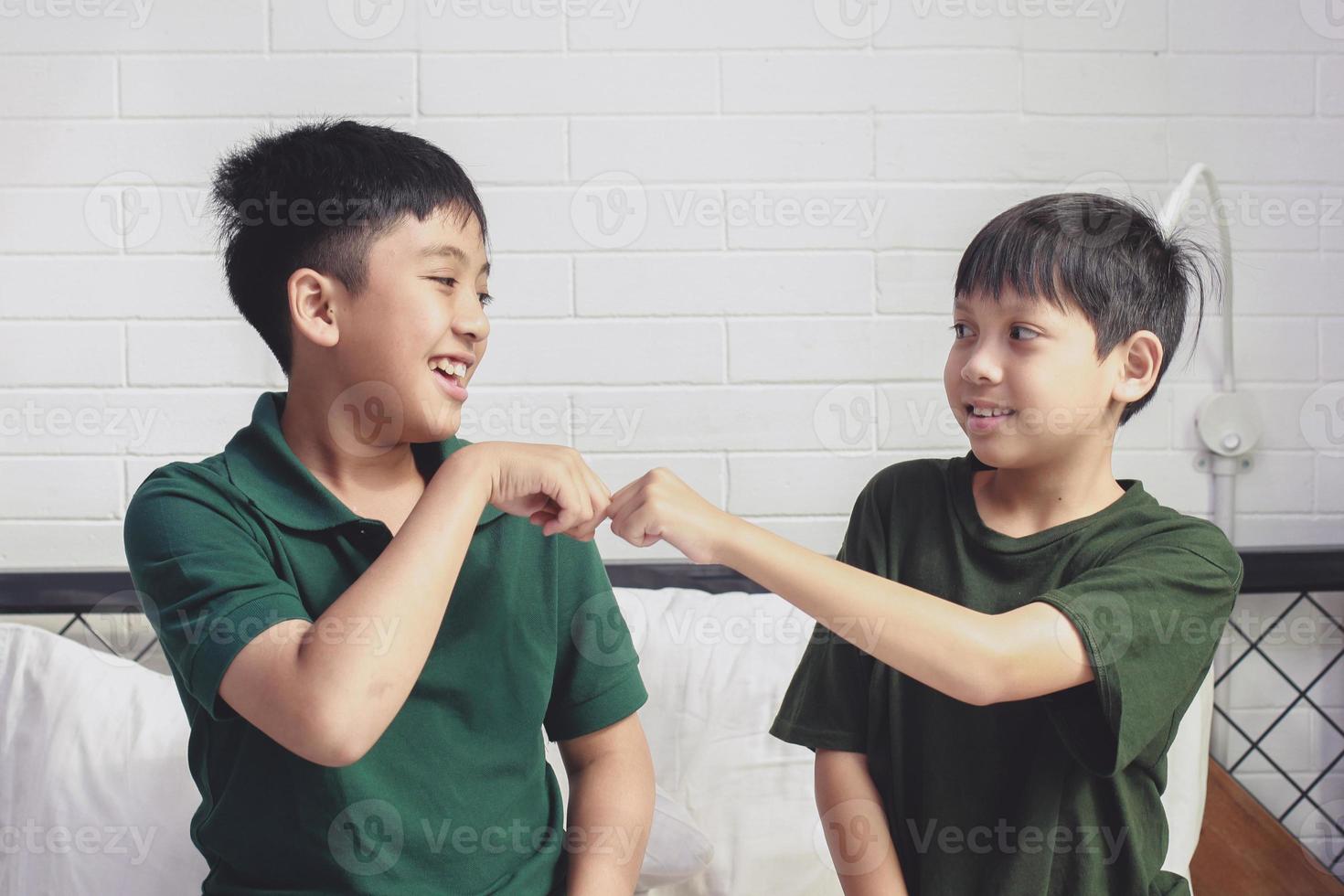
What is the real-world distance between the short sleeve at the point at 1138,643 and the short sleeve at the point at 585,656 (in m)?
0.39

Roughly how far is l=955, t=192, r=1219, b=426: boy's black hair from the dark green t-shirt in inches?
6.2

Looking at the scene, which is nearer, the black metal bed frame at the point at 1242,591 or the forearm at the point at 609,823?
the forearm at the point at 609,823

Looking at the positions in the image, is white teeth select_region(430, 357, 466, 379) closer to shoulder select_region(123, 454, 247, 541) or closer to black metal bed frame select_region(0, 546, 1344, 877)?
shoulder select_region(123, 454, 247, 541)

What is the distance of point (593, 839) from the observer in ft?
3.39

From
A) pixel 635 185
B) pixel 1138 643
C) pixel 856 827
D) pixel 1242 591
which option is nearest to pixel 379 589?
pixel 856 827

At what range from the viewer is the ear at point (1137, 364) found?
985 millimetres

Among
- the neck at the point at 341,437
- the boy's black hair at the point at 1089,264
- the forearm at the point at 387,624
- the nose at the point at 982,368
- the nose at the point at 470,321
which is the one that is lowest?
the forearm at the point at 387,624

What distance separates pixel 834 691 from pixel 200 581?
54cm

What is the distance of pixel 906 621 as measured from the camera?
86 cm

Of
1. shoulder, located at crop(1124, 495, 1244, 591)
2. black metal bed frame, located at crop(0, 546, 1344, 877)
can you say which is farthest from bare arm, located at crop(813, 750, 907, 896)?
black metal bed frame, located at crop(0, 546, 1344, 877)

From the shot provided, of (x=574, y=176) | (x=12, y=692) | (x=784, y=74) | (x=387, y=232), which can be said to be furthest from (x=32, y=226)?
(x=784, y=74)

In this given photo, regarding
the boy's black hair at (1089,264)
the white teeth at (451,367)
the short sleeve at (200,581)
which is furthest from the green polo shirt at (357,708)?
the boy's black hair at (1089,264)

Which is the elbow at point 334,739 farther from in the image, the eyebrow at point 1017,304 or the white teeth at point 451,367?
the eyebrow at point 1017,304

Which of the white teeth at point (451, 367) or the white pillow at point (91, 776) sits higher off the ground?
the white teeth at point (451, 367)
